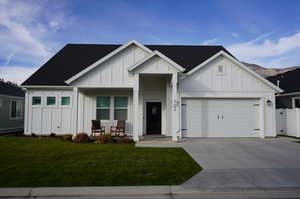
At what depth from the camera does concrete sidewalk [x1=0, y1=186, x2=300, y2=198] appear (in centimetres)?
442

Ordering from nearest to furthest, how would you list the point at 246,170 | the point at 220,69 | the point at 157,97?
the point at 246,170
the point at 220,69
the point at 157,97

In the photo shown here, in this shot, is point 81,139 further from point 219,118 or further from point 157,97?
point 219,118

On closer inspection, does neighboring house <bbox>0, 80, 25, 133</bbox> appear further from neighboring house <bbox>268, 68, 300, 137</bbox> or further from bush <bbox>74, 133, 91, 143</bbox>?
neighboring house <bbox>268, 68, 300, 137</bbox>

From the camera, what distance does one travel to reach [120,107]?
44.8 ft

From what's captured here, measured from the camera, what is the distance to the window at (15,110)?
17.1m

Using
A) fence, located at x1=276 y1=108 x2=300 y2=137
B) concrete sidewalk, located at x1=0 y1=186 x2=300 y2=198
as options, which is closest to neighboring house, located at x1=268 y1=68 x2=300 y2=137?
fence, located at x1=276 y1=108 x2=300 y2=137

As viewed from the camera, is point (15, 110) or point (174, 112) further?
point (15, 110)

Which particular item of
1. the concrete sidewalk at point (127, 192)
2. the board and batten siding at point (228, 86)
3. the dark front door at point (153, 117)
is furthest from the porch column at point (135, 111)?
the concrete sidewalk at point (127, 192)

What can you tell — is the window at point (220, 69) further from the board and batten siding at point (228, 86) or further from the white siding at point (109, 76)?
the white siding at point (109, 76)

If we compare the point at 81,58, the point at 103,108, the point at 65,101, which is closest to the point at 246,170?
the point at 103,108

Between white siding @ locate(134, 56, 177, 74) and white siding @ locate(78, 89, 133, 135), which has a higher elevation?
white siding @ locate(134, 56, 177, 74)

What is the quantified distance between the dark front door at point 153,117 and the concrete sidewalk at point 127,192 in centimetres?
921

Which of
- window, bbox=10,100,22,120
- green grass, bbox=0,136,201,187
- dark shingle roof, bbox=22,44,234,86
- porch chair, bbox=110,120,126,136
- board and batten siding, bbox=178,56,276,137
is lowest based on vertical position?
green grass, bbox=0,136,201,187

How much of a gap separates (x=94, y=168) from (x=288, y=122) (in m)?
14.0
